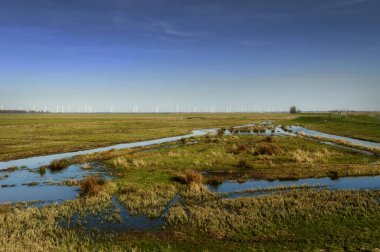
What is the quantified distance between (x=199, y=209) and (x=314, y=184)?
12421 millimetres

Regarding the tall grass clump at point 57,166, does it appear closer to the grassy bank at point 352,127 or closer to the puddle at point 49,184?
the puddle at point 49,184

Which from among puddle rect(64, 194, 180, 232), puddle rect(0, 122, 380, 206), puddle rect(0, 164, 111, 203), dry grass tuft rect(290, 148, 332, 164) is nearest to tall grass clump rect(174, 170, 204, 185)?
puddle rect(0, 122, 380, 206)

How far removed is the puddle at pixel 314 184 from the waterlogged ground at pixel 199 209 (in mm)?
86

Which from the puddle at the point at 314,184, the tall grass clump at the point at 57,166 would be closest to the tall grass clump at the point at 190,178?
the puddle at the point at 314,184

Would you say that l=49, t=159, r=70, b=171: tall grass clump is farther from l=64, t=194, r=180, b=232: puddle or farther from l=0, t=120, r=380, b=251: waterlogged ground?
l=64, t=194, r=180, b=232: puddle

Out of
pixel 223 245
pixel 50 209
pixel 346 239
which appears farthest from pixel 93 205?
pixel 346 239

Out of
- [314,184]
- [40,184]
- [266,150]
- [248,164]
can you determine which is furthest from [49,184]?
[266,150]

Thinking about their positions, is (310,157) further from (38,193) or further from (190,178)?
(38,193)

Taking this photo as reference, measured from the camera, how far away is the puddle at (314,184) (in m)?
26.7

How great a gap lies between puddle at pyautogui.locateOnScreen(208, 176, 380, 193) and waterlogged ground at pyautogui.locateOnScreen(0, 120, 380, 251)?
0.09 meters

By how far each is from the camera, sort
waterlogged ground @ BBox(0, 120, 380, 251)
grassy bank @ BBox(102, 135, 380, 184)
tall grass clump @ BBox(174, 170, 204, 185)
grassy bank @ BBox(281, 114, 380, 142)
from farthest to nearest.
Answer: grassy bank @ BBox(281, 114, 380, 142)
grassy bank @ BBox(102, 135, 380, 184)
tall grass clump @ BBox(174, 170, 204, 185)
waterlogged ground @ BBox(0, 120, 380, 251)

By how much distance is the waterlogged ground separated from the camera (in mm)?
16047

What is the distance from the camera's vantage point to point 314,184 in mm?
27688

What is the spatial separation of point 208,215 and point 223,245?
384cm
